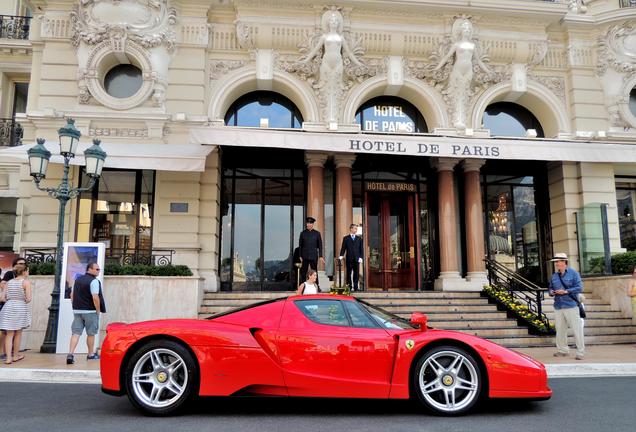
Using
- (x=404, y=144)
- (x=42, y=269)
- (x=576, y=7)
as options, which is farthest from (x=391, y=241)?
(x=42, y=269)

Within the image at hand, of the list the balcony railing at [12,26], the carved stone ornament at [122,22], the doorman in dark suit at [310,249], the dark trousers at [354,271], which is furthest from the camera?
the balcony railing at [12,26]

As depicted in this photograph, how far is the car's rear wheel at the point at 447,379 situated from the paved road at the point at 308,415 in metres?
0.16

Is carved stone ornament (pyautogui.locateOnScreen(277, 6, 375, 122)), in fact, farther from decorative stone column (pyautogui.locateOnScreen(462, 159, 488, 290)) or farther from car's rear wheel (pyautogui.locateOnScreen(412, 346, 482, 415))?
car's rear wheel (pyautogui.locateOnScreen(412, 346, 482, 415))

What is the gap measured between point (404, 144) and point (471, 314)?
15.3 feet

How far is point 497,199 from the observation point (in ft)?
55.3

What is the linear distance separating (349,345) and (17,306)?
6651 mm

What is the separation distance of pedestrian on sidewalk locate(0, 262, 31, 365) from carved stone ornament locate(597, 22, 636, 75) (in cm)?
1662

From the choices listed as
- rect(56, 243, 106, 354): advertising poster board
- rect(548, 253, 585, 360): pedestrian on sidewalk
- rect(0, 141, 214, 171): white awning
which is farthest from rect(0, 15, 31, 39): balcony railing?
rect(548, 253, 585, 360): pedestrian on sidewalk

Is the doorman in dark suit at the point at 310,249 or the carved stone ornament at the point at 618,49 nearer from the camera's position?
the doorman in dark suit at the point at 310,249

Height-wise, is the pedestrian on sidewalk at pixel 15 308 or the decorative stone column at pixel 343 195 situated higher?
the decorative stone column at pixel 343 195

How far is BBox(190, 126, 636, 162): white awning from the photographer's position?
12688 mm

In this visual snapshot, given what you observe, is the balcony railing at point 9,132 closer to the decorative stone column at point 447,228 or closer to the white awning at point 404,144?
the white awning at point 404,144

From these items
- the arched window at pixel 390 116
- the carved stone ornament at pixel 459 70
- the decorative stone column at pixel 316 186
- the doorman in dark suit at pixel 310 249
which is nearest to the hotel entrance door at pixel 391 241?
the decorative stone column at pixel 316 186

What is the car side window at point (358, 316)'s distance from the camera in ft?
16.4
